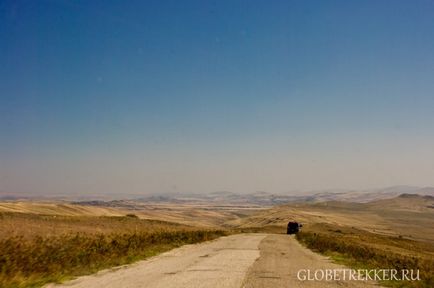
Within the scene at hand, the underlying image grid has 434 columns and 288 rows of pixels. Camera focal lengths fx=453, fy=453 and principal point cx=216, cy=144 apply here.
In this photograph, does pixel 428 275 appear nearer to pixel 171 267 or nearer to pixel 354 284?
pixel 354 284

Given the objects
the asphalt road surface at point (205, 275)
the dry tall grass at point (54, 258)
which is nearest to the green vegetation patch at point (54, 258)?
the dry tall grass at point (54, 258)

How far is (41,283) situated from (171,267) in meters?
5.74

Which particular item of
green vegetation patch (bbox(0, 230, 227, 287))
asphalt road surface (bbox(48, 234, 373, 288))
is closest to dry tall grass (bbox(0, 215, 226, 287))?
green vegetation patch (bbox(0, 230, 227, 287))

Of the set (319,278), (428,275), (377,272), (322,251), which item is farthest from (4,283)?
(322,251)

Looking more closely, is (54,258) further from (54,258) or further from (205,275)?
(205,275)

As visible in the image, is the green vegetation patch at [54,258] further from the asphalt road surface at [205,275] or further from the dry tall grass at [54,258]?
the asphalt road surface at [205,275]

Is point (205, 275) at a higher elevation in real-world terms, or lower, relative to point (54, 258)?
lower

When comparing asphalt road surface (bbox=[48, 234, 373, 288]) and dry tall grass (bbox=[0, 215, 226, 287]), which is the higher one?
dry tall grass (bbox=[0, 215, 226, 287])

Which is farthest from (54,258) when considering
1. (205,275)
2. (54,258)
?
(205,275)

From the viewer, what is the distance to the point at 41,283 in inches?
512

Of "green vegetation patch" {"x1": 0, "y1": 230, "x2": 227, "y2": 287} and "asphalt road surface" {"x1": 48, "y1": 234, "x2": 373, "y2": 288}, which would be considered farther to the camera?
"green vegetation patch" {"x1": 0, "y1": 230, "x2": 227, "y2": 287}

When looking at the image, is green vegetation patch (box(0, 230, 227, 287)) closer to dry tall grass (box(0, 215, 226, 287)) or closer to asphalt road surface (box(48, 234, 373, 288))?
dry tall grass (box(0, 215, 226, 287))

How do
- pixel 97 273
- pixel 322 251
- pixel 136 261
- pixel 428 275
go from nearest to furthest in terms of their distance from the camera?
→ pixel 97 273 → pixel 428 275 → pixel 136 261 → pixel 322 251

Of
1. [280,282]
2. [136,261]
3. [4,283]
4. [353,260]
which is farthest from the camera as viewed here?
[353,260]
